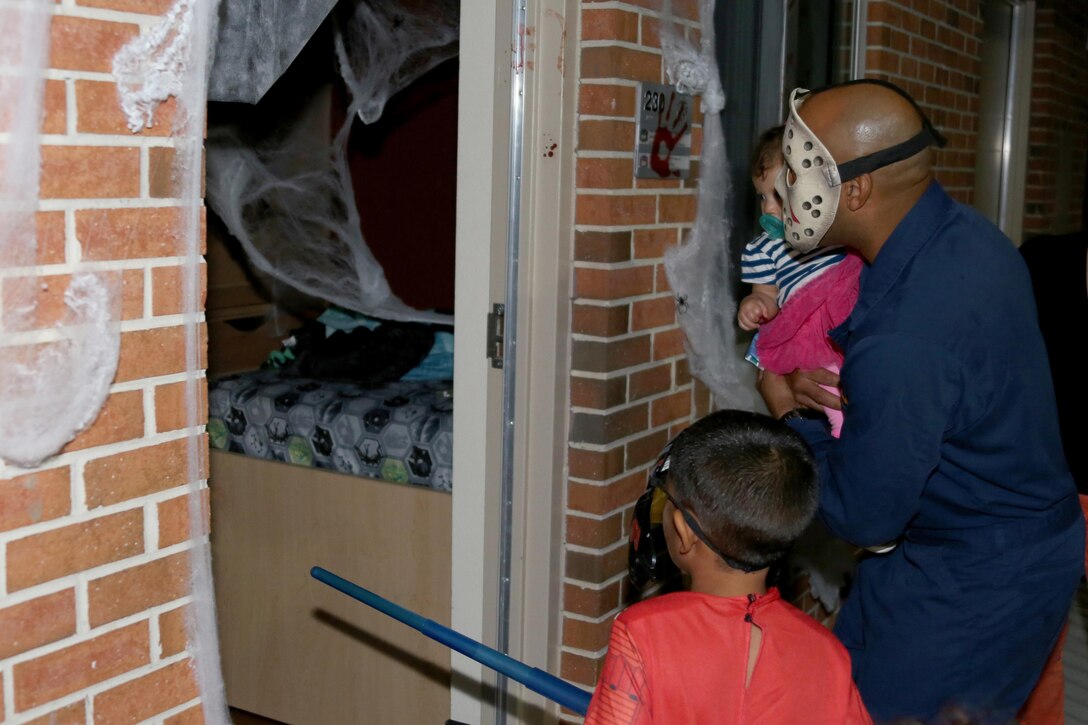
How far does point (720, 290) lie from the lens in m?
3.50

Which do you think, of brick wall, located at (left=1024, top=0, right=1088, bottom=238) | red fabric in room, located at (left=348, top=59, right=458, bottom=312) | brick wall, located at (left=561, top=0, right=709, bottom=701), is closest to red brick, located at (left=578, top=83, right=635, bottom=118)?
brick wall, located at (left=561, top=0, right=709, bottom=701)

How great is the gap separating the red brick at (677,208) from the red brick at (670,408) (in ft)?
1.62

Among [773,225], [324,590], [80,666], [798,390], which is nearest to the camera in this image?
[80,666]

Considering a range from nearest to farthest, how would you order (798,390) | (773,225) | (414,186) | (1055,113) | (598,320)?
(773,225)
(798,390)
(598,320)
(414,186)
(1055,113)

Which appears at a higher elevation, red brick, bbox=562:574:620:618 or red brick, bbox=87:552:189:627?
red brick, bbox=87:552:189:627

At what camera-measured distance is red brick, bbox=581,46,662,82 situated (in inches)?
115

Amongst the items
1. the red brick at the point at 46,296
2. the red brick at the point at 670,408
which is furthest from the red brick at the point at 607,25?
the red brick at the point at 46,296

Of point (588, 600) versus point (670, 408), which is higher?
point (670, 408)

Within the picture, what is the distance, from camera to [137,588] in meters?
1.92

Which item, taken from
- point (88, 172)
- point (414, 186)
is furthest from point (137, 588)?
point (414, 186)

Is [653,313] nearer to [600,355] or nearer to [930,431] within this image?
[600,355]

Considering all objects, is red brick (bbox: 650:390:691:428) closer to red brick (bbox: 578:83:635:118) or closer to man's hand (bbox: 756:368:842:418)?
man's hand (bbox: 756:368:842:418)

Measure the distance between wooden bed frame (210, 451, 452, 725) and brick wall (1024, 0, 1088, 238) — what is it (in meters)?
5.06

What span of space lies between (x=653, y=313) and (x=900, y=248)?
43.5 inches
